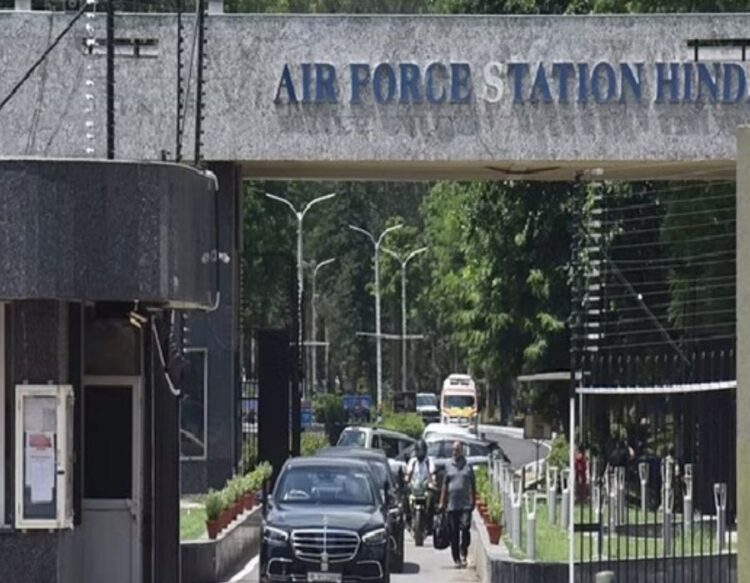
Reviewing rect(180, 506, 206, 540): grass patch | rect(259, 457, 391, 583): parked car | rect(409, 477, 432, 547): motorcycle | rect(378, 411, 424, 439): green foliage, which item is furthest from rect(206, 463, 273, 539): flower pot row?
rect(378, 411, 424, 439): green foliage

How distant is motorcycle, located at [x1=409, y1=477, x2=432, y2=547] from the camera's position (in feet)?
111

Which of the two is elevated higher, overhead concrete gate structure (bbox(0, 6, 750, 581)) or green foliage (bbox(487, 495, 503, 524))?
overhead concrete gate structure (bbox(0, 6, 750, 581))

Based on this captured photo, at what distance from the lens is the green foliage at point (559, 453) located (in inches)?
1809

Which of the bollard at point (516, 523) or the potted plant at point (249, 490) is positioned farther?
the potted plant at point (249, 490)

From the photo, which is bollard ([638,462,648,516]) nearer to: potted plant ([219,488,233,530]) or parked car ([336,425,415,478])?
potted plant ([219,488,233,530])

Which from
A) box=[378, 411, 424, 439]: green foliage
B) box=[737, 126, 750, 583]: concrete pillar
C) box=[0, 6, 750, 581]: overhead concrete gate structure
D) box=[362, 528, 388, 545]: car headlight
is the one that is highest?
box=[0, 6, 750, 581]: overhead concrete gate structure

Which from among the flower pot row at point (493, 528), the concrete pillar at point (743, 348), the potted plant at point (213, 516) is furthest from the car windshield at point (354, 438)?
the concrete pillar at point (743, 348)

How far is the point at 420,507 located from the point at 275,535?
9648 mm

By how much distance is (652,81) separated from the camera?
32.8 metres

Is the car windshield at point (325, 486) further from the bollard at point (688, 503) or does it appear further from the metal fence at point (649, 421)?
the bollard at point (688, 503)

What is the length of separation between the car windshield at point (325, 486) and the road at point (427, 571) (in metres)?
1.63

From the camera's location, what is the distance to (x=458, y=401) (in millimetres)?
94562

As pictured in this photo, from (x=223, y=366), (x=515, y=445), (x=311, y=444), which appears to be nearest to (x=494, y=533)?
(x=223, y=366)

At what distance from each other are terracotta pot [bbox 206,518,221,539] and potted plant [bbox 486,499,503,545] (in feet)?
11.3
